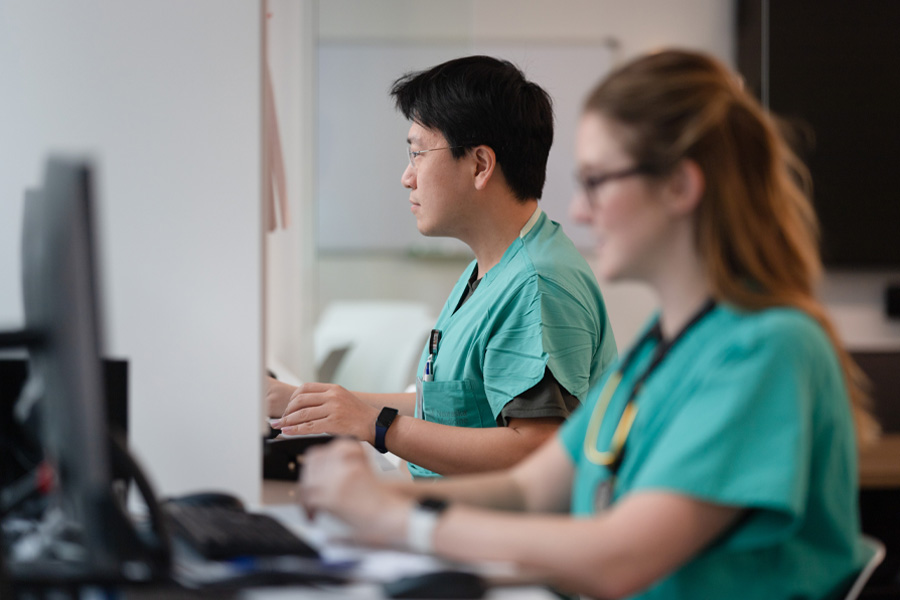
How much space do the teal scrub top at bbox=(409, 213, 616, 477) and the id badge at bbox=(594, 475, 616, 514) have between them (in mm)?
504

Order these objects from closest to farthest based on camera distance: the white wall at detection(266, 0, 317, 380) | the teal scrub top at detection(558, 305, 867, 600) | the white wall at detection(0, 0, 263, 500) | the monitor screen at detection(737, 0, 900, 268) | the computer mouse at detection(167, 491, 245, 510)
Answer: the teal scrub top at detection(558, 305, 867, 600) → the computer mouse at detection(167, 491, 245, 510) → the white wall at detection(0, 0, 263, 500) → the white wall at detection(266, 0, 317, 380) → the monitor screen at detection(737, 0, 900, 268)

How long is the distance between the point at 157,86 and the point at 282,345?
4.15ft

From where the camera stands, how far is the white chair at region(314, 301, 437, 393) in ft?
8.60

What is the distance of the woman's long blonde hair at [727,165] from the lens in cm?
94

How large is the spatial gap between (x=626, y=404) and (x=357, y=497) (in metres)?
0.33

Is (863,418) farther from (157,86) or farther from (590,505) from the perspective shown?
(157,86)

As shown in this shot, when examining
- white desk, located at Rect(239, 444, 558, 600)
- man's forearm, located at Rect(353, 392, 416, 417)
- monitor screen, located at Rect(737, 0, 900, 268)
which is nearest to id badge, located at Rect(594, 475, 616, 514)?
white desk, located at Rect(239, 444, 558, 600)

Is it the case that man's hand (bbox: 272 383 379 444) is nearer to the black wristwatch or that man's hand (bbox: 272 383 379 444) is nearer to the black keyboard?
the black wristwatch

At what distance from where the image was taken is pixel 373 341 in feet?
8.79

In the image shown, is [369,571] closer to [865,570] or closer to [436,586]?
[436,586]

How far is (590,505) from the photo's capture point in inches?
40.3

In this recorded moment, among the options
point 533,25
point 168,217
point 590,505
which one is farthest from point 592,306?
point 533,25

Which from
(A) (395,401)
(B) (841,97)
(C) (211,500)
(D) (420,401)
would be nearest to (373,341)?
(A) (395,401)

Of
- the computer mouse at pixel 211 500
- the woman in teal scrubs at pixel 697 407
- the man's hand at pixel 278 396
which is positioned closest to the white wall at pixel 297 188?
the man's hand at pixel 278 396
